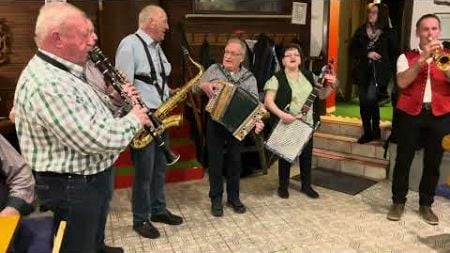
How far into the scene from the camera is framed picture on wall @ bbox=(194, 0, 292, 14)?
490 cm

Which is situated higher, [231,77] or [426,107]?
[231,77]

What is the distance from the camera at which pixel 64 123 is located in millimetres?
1448

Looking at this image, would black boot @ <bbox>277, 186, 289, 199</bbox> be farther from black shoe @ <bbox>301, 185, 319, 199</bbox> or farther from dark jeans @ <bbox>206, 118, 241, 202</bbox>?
dark jeans @ <bbox>206, 118, 241, 202</bbox>

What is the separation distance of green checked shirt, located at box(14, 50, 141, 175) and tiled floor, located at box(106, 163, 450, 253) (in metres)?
1.32

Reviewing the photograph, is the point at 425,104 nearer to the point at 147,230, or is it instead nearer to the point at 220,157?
the point at 220,157

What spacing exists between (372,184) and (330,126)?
100cm

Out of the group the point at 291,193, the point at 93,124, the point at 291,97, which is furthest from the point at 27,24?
the point at 93,124

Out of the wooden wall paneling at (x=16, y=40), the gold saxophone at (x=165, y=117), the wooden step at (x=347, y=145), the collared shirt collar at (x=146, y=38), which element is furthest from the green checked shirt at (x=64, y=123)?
the wooden step at (x=347, y=145)

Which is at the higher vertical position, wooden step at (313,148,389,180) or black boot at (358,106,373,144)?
black boot at (358,106,373,144)

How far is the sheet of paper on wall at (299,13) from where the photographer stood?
514 centimetres

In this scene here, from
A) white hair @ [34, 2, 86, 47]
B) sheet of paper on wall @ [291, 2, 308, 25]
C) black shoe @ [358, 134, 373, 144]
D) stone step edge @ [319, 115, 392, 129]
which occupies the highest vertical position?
sheet of paper on wall @ [291, 2, 308, 25]

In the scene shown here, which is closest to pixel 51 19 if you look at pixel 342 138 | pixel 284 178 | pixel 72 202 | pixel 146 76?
pixel 72 202

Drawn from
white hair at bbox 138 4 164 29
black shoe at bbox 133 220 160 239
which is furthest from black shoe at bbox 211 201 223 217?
white hair at bbox 138 4 164 29

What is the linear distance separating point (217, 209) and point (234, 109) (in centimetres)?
79
